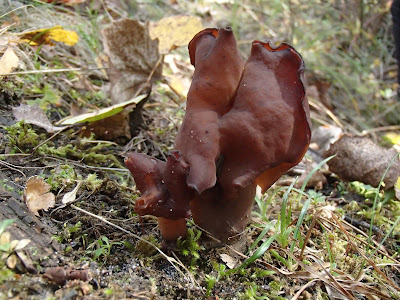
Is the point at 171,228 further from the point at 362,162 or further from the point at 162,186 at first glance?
the point at 362,162

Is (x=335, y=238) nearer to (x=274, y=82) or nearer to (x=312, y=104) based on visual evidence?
(x=274, y=82)

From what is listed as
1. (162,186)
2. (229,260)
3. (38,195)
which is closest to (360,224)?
(229,260)

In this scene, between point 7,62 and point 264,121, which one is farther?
point 7,62

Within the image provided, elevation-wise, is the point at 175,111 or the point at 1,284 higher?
the point at 1,284

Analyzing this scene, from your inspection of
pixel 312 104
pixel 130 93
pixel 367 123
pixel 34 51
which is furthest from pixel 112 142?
pixel 367 123

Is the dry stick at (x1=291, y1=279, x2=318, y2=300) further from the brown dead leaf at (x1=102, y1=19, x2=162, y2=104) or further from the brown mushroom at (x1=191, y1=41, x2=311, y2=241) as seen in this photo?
the brown dead leaf at (x1=102, y1=19, x2=162, y2=104)

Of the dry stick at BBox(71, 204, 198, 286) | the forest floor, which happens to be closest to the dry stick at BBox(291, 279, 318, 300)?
the forest floor
